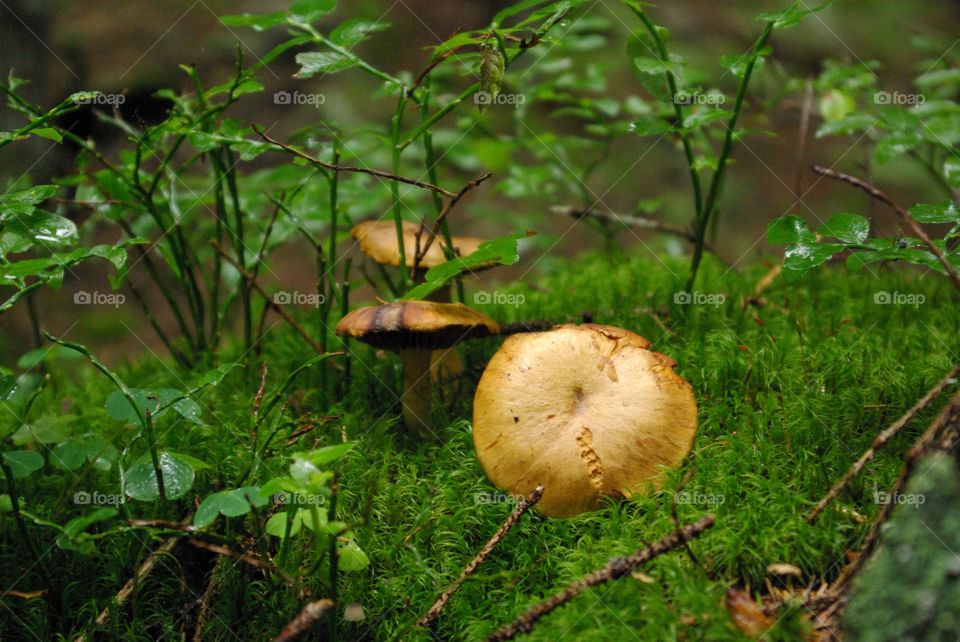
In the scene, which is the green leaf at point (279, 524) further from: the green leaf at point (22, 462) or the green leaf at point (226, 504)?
the green leaf at point (22, 462)

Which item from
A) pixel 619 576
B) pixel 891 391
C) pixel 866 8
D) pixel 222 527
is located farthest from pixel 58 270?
pixel 866 8

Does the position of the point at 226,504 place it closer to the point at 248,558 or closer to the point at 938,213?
the point at 248,558

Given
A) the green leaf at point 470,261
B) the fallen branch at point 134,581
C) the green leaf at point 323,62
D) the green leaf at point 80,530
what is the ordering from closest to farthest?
the green leaf at point 80,530
the fallen branch at point 134,581
the green leaf at point 470,261
the green leaf at point 323,62

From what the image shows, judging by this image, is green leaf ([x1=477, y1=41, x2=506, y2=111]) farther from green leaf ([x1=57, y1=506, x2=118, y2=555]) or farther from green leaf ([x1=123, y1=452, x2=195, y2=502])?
green leaf ([x1=57, y1=506, x2=118, y2=555])

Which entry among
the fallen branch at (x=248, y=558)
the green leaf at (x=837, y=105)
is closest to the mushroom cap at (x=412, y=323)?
the fallen branch at (x=248, y=558)

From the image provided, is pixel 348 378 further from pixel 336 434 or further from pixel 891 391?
pixel 891 391

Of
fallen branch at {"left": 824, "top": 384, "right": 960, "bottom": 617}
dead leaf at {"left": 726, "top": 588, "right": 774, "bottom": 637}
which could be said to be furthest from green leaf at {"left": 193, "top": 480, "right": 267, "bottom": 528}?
fallen branch at {"left": 824, "top": 384, "right": 960, "bottom": 617}

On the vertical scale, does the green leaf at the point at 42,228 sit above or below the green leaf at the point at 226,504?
above
